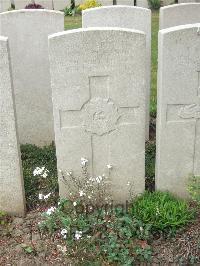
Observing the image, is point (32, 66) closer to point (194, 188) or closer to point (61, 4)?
point (194, 188)

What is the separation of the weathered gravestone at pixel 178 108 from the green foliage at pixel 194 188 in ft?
0.16

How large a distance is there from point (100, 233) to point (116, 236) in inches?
5.8

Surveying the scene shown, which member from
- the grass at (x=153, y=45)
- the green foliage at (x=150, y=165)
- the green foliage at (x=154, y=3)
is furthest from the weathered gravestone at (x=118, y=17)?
the green foliage at (x=154, y=3)

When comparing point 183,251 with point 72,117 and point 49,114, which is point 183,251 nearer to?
point 72,117

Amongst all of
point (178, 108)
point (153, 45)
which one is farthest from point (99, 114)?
point (153, 45)

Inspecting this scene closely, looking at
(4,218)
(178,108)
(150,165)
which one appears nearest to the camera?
(178,108)

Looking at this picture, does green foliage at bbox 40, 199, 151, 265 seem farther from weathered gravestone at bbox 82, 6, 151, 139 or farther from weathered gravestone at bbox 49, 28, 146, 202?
weathered gravestone at bbox 82, 6, 151, 139

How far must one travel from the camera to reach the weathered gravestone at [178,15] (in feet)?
17.7

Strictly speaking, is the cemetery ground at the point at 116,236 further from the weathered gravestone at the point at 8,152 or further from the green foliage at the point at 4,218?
the weathered gravestone at the point at 8,152

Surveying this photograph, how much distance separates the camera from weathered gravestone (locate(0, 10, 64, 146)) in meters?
5.32

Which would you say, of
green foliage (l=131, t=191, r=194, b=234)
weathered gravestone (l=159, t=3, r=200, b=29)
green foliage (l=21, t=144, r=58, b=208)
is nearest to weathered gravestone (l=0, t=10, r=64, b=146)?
green foliage (l=21, t=144, r=58, b=208)

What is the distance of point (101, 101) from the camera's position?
391cm

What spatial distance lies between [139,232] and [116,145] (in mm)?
759

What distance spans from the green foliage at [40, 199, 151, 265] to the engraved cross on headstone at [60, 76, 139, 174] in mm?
679
